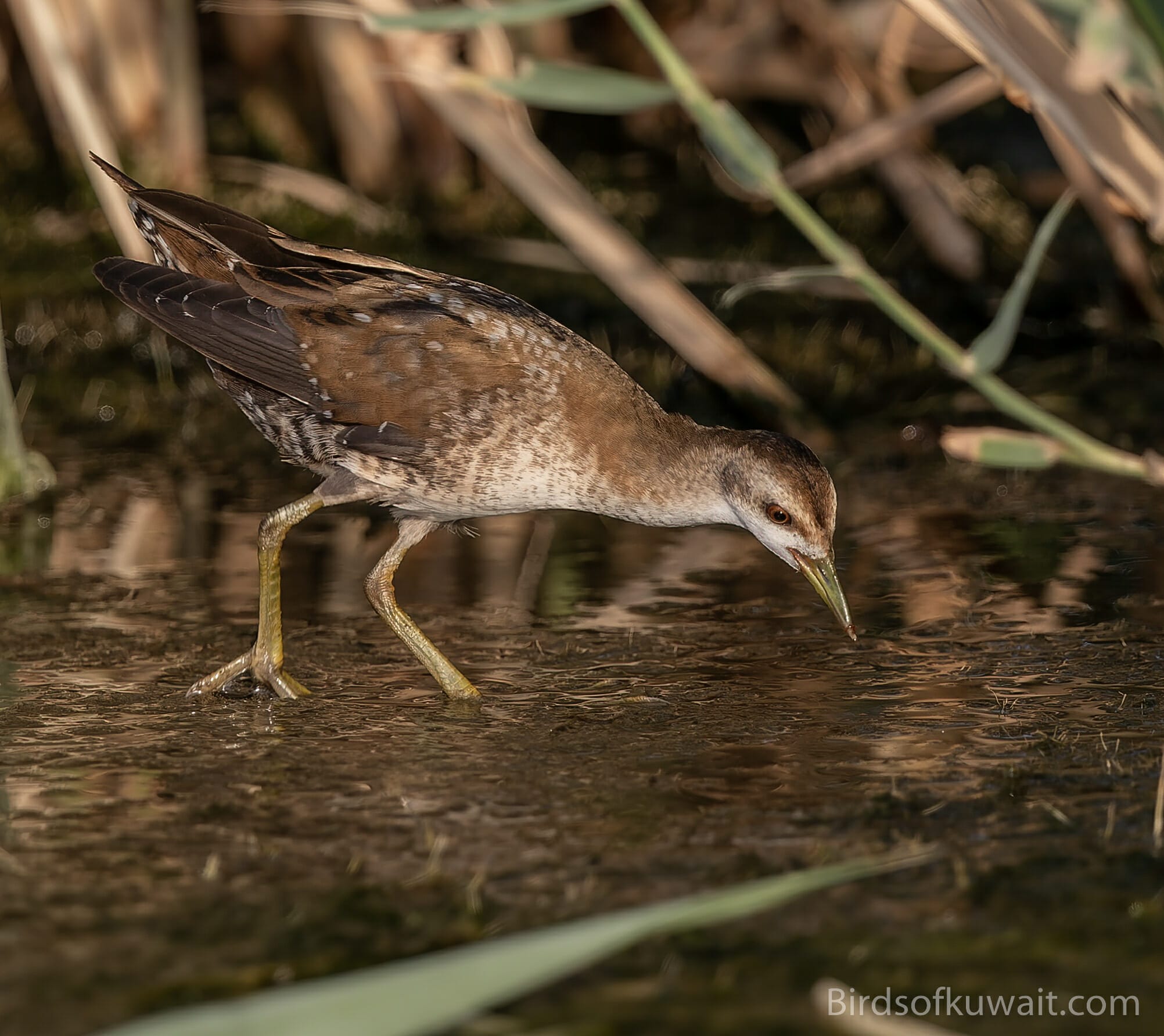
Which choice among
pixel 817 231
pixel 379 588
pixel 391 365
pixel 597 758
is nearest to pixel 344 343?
pixel 391 365

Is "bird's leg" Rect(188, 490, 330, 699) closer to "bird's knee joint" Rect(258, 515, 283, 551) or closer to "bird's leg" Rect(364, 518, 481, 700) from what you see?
"bird's knee joint" Rect(258, 515, 283, 551)

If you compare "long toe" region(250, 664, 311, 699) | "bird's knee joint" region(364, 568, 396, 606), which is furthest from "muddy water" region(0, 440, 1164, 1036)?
"bird's knee joint" region(364, 568, 396, 606)

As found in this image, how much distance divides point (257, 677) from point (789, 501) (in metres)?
1.54

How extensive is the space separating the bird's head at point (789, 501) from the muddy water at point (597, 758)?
29 cm

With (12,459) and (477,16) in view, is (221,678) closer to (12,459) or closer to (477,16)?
(12,459)

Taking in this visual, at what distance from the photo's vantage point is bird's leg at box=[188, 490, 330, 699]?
4.96 metres

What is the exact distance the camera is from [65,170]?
10180 mm

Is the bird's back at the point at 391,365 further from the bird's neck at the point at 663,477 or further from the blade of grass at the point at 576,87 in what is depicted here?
the blade of grass at the point at 576,87

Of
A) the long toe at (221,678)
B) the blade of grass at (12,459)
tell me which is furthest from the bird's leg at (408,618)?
the blade of grass at (12,459)

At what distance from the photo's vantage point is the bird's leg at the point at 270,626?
16.3ft

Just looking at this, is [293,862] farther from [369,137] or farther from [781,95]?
[781,95]

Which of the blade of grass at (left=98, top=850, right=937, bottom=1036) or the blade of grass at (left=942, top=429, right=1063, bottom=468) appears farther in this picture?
the blade of grass at (left=942, top=429, right=1063, bottom=468)

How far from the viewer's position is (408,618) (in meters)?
5.20

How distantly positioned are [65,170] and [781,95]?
13.3 ft
